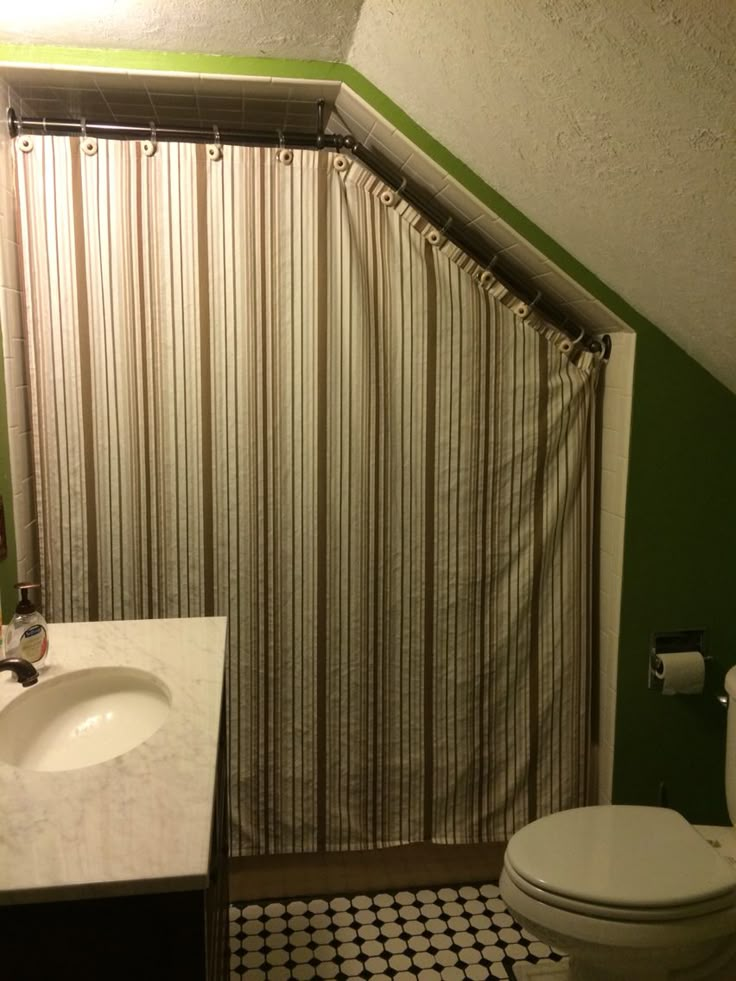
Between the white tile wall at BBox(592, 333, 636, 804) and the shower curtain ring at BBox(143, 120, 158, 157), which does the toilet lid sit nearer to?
the white tile wall at BBox(592, 333, 636, 804)

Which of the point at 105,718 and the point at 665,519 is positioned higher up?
the point at 665,519

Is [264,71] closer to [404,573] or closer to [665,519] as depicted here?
[404,573]

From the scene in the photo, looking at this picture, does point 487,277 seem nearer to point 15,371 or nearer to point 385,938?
point 15,371

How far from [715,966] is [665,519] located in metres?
1.01

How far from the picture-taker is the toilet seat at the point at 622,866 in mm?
1490

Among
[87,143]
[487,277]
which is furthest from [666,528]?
[87,143]

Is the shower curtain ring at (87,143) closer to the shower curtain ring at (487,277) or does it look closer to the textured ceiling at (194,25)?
the textured ceiling at (194,25)

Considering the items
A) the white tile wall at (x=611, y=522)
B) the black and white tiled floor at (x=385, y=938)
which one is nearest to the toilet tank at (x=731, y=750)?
the white tile wall at (x=611, y=522)

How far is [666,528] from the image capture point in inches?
80.4

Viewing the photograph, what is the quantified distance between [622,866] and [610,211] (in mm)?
1326

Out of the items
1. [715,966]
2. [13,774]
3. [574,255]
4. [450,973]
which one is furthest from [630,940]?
[574,255]

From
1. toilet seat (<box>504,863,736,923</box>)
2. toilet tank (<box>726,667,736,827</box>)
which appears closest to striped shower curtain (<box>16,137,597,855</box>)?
toilet tank (<box>726,667,736,827</box>)

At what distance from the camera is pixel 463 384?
6.75ft

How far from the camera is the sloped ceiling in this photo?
3.44ft
